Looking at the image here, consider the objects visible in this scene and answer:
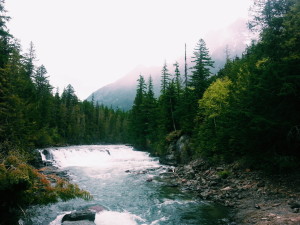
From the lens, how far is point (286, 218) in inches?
346

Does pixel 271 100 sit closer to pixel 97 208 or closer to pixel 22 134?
pixel 97 208

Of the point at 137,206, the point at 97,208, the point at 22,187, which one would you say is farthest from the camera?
the point at 137,206

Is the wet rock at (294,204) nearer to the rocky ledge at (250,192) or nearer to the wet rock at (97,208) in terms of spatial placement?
the rocky ledge at (250,192)

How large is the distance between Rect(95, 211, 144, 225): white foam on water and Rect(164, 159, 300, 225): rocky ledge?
5.50m

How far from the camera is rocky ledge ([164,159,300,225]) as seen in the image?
9.77m

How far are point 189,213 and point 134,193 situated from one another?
597cm

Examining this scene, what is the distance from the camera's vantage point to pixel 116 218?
12.2 m

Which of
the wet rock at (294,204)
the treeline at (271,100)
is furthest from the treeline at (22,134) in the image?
the treeline at (271,100)

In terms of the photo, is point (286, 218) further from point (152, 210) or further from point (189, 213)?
point (152, 210)

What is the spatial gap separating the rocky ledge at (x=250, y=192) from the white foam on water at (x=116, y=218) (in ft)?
18.0

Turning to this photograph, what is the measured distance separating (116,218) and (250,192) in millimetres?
8699

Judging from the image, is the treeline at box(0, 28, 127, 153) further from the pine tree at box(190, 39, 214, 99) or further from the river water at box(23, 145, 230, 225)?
the pine tree at box(190, 39, 214, 99)

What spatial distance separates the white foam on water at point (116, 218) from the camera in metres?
11.6

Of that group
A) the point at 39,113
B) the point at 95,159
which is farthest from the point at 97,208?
the point at 39,113
